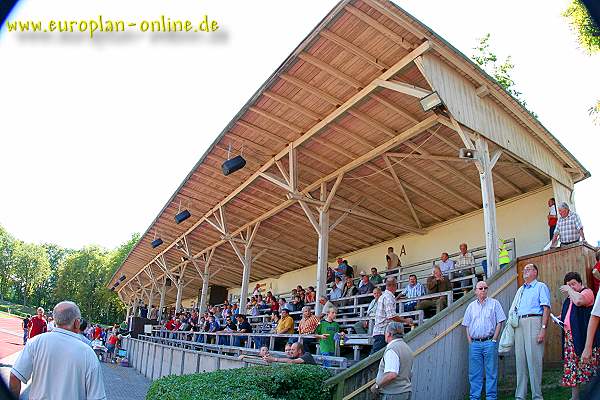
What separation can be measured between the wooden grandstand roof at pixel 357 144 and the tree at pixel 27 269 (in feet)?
249

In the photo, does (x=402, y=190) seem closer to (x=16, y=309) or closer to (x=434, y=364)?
(x=434, y=364)

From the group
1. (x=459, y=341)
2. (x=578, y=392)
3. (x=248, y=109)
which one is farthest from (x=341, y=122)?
(x=578, y=392)

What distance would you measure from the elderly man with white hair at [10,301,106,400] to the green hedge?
7.22 feet

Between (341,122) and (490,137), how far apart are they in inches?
131

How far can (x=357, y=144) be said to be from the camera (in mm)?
Answer: 12328

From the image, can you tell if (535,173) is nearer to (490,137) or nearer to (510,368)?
(490,137)

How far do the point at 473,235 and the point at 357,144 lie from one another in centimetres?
467

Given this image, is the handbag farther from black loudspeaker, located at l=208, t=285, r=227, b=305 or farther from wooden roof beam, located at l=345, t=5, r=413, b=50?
black loudspeaker, located at l=208, t=285, r=227, b=305

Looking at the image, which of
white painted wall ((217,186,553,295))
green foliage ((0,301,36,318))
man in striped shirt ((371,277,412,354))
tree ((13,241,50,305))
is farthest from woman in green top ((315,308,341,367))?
tree ((13,241,50,305))

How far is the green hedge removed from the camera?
5.72m

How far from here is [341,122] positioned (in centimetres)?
1154

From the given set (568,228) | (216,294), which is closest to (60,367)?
(568,228)

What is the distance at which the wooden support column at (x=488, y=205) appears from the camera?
28.2ft

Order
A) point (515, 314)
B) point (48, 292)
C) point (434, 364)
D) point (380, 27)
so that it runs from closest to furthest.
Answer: point (515, 314)
point (434, 364)
point (380, 27)
point (48, 292)
